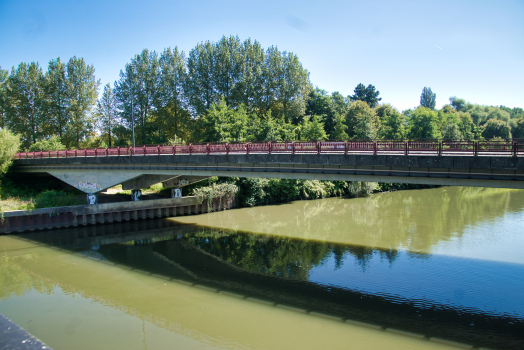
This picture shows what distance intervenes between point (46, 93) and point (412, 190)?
52185 mm

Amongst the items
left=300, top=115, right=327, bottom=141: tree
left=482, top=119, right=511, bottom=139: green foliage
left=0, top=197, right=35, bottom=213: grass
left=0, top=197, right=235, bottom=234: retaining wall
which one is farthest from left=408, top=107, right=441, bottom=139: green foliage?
left=0, top=197, right=35, bottom=213: grass

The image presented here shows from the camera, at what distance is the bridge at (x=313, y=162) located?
1286 centimetres

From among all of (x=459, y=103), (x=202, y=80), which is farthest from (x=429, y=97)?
(x=202, y=80)

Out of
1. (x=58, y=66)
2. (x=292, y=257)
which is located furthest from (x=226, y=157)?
(x=58, y=66)

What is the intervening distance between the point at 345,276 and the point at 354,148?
601 cm

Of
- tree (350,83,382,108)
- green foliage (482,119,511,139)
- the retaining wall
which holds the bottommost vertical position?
the retaining wall

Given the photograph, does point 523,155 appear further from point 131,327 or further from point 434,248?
point 131,327

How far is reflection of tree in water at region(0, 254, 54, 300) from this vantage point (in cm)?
1387

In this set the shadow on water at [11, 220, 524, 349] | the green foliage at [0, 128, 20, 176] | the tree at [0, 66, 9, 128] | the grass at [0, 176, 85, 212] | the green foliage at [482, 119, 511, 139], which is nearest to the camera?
the shadow on water at [11, 220, 524, 349]

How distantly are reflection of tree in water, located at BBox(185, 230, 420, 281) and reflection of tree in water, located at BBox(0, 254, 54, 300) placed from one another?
8.34 meters

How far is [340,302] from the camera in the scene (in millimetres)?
12492

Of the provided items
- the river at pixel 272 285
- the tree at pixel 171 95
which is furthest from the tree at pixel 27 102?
the river at pixel 272 285

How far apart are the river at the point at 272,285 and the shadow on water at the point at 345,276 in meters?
0.06

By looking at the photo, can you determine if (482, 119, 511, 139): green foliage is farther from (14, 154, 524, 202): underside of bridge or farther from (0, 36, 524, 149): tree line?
(14, 154, 524, 202): underside of bridge
